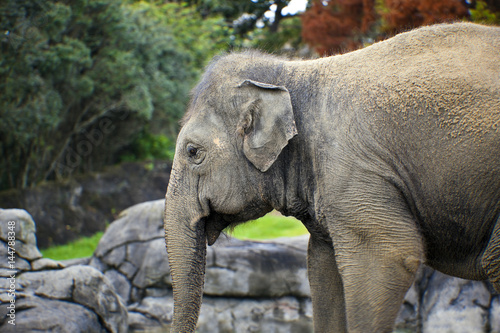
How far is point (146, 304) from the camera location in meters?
6.72

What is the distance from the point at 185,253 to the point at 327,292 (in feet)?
3.66

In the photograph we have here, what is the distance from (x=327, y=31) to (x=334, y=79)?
9371 millimetres

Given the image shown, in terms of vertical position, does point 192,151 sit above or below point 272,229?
above

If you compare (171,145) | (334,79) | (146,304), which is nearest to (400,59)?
(334,79)

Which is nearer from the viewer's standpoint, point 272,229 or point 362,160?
point 362,160

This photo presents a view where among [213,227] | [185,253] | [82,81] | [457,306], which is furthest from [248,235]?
[185,253]

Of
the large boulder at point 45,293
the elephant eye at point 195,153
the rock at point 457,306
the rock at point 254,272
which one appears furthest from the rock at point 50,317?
the rock at point 457,306

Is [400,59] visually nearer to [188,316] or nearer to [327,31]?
[188,316]

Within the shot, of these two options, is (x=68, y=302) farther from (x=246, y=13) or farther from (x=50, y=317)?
(x=246, y=13)

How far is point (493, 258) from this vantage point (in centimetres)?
301

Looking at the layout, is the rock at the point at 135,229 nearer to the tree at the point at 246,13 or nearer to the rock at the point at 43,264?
the rock at the point at 43,264

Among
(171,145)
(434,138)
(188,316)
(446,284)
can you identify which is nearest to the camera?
(434,138)

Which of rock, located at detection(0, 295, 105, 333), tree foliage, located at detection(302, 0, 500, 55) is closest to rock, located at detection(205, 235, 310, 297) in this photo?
rock, located at detection(0, 295, 105, 333)

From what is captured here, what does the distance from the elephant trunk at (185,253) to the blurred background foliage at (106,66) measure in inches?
141
